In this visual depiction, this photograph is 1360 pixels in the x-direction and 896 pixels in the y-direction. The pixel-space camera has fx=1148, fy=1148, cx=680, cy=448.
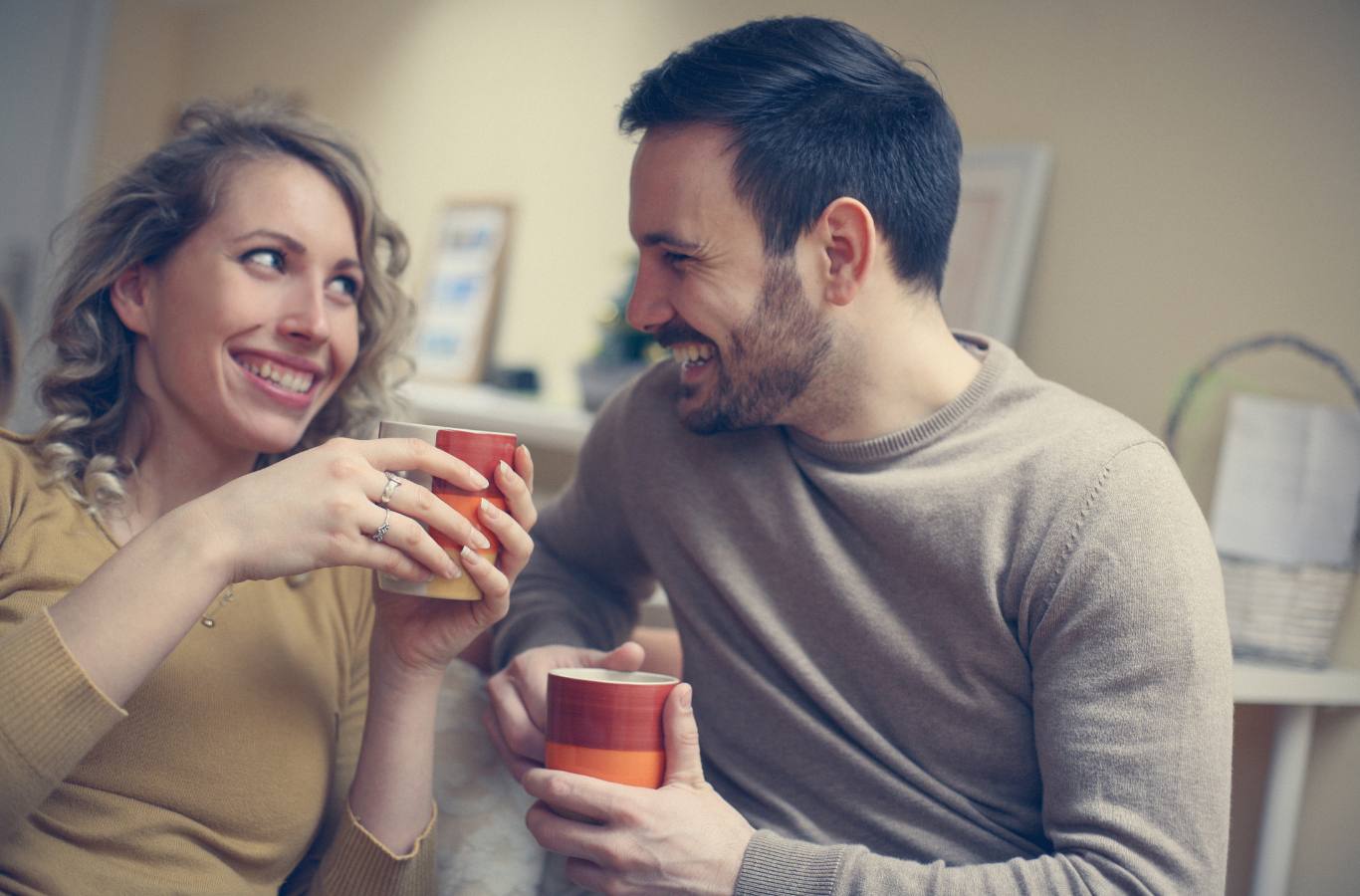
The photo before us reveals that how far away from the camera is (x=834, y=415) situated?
1.35m

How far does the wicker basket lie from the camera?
178 centimetres

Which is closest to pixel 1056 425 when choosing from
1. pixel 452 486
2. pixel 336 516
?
pixel 452 486

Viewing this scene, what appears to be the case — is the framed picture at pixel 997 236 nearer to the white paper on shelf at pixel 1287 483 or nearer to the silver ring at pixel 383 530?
the white paper on shelf at pixel 1287 483

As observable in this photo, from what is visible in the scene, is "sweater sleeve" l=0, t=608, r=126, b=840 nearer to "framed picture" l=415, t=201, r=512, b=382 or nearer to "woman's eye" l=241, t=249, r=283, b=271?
"woman's eye" l=241, t=249, r=283, b=271

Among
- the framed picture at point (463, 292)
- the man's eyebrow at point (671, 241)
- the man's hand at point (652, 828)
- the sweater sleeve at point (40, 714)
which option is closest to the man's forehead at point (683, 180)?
the man's eyebrow at point (671, 241)

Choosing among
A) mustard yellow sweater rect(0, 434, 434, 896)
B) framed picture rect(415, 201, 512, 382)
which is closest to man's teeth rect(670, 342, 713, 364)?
mustard yellow sweater rect(0, 434, 434, 896)

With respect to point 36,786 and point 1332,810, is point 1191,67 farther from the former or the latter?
point 36,786

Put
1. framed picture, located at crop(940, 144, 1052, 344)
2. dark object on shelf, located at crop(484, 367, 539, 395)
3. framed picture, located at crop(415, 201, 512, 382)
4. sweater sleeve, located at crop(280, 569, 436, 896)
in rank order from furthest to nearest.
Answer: framed picture, located at crop(415, 201, 512, 382) < dark object on shelf, located at crop(484, 367, 539, 395) < framed picture, located at crop(940, 144, 1052, 344) < sweater sleeve, located at crop(280, 569, 436, 896)

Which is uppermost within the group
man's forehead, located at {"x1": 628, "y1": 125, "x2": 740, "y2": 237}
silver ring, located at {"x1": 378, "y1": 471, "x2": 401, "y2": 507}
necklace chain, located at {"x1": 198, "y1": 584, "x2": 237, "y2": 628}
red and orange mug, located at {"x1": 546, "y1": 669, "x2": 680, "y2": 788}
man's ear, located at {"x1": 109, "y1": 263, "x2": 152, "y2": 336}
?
man's forehead, located at {"x1": 628, "y1": 125, "x2": 740, "y2": 237}

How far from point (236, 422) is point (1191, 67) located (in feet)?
5.91

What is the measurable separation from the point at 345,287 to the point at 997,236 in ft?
4.61

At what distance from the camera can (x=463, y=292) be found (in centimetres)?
354

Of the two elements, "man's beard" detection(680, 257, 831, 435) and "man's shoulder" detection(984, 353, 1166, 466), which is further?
"man's beard" detection(680, 257, 831, 435)

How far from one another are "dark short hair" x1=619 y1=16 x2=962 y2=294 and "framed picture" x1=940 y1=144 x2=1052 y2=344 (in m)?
0.96
